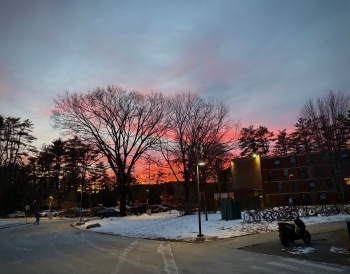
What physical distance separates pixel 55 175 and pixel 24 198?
10.3m

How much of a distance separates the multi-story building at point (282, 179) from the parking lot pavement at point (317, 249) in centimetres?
4269

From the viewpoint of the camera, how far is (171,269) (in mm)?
8641

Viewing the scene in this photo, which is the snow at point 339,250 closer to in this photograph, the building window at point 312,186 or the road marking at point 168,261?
the road marking at point 168,261

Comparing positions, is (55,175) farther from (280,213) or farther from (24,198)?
(280,213)

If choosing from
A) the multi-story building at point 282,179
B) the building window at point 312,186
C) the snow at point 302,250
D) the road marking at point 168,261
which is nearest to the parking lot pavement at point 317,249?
the snow at point 302,250

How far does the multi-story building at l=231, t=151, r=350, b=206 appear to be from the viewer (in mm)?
55469

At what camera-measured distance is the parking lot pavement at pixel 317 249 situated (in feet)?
30.8

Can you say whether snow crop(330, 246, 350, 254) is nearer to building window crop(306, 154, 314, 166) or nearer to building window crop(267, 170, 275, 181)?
building window crop(306, 154, 314, 166)

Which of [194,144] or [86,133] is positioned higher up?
[86,133]

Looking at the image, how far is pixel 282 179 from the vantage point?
58625 mm

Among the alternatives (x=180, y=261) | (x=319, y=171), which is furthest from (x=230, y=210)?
(x=319, y=171)

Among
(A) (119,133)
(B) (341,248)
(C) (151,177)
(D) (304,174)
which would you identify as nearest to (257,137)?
(D) (304,174)

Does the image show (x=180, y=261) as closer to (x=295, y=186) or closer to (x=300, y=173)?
(x=295, y=186)

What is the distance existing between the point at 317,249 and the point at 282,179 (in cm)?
5052
